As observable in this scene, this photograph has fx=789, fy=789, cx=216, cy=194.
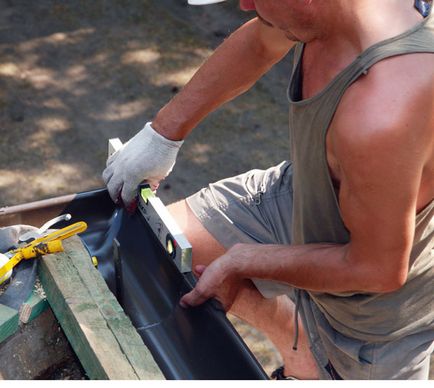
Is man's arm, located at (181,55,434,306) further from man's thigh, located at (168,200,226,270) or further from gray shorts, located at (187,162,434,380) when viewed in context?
man's thigh, located at (168,200,226,270)

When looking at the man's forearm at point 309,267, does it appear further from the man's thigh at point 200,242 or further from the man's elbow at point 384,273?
the man's thigh at point 200,242

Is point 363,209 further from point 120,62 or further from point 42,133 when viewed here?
point 120,62

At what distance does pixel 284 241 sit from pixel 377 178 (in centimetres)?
79

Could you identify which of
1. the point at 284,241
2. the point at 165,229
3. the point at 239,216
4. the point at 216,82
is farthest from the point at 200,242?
the point at 216,82

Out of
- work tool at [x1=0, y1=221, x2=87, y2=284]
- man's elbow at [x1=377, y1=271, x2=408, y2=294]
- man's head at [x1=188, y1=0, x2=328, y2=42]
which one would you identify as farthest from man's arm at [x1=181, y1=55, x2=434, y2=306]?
work tool at [x1=0, y1=221, x2=87, y2=284]

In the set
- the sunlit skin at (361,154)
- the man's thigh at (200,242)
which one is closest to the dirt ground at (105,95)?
the man's thigh at (200,242)

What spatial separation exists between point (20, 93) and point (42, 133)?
1.17 feet

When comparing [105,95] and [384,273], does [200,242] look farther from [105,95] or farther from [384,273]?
[105,95]

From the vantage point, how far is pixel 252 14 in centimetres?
485

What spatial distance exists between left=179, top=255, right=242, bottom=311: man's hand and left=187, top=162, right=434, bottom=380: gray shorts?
0.27 m

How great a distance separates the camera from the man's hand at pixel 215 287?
6.42 ft

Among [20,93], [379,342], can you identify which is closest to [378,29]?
[379,342]

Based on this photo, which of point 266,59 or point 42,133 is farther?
point 42,133

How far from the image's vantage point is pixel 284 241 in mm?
2377
